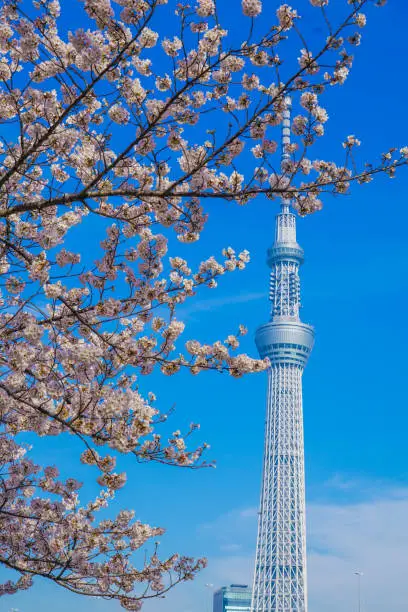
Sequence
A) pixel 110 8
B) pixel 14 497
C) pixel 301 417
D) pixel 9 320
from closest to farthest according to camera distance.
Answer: pixel 110 8 → pixel 9 320 → pixel 14 497 → pixel 301 417

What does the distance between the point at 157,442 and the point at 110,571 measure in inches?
86.1

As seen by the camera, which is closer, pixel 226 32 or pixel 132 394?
pixel 132 394

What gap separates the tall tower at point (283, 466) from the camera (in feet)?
322

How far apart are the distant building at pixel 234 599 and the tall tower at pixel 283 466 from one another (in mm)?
44675

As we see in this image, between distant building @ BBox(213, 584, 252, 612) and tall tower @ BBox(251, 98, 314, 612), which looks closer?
tall tower @ BBox(251, 98, 314, 612)

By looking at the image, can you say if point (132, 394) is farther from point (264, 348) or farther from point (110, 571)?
point (264, 348)

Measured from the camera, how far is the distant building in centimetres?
14125

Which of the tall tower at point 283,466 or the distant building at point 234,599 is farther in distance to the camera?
the distant building at point 234,599

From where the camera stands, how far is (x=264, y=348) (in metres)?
→ 109

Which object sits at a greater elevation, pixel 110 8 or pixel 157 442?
pixel 110 8

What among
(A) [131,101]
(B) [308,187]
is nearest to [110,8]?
(A) [131,101]

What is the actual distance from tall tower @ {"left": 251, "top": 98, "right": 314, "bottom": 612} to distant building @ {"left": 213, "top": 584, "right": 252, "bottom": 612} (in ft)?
147

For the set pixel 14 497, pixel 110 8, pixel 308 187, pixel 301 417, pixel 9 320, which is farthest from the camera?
pixel 301 417

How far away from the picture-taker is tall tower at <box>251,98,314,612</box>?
322 ft
